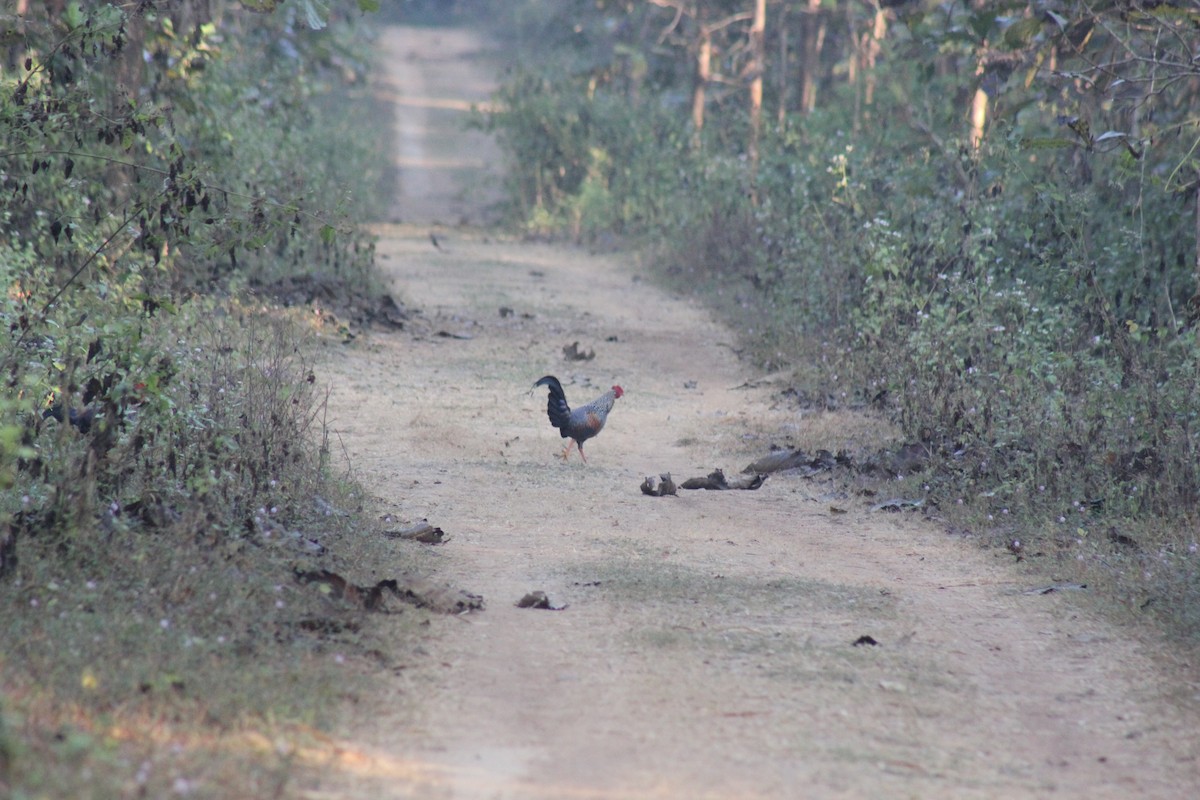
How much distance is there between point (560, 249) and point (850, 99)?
17.0 ft

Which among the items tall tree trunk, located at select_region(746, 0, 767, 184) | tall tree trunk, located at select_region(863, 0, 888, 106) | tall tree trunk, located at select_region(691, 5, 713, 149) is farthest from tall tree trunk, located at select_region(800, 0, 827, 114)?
tall tree trunk, located at select_region(691, 5, 713, 149)

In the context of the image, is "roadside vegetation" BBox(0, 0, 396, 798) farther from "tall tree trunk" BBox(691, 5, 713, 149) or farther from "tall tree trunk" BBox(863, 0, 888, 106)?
"tall tree trunk" BBox(691, 5, 713, 149)

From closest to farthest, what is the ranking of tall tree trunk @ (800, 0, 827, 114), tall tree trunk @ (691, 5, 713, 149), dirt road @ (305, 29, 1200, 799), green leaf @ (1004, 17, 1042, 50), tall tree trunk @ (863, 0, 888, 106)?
dirt road @ (305, 29, 1200, 799)
green leaf @ (1004, 17, 1042, 50)
tall tree trunk @ (863, 0, 888, 106)
tall tree trunk @ (800, 0, 827, 114)
tall tree trunk @ (691, 5, 713, 149)

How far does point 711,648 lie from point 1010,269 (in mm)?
5917

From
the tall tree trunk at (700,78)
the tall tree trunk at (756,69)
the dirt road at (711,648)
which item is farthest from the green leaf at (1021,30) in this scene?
the tall tree trunk at (700,78)

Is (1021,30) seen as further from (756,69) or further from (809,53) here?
(809,53)

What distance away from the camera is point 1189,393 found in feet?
23.2

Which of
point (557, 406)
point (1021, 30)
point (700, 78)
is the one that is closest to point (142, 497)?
point (557, 406)

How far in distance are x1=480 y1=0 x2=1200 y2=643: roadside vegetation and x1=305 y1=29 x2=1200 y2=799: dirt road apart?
1.76 ft

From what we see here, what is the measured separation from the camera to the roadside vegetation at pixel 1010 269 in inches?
268

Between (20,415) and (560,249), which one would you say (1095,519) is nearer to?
(20,415)

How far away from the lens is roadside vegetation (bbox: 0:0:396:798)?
3598 mm

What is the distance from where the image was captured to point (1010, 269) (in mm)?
9867

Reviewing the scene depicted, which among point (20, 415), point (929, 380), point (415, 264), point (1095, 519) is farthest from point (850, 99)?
point (20, 415)
